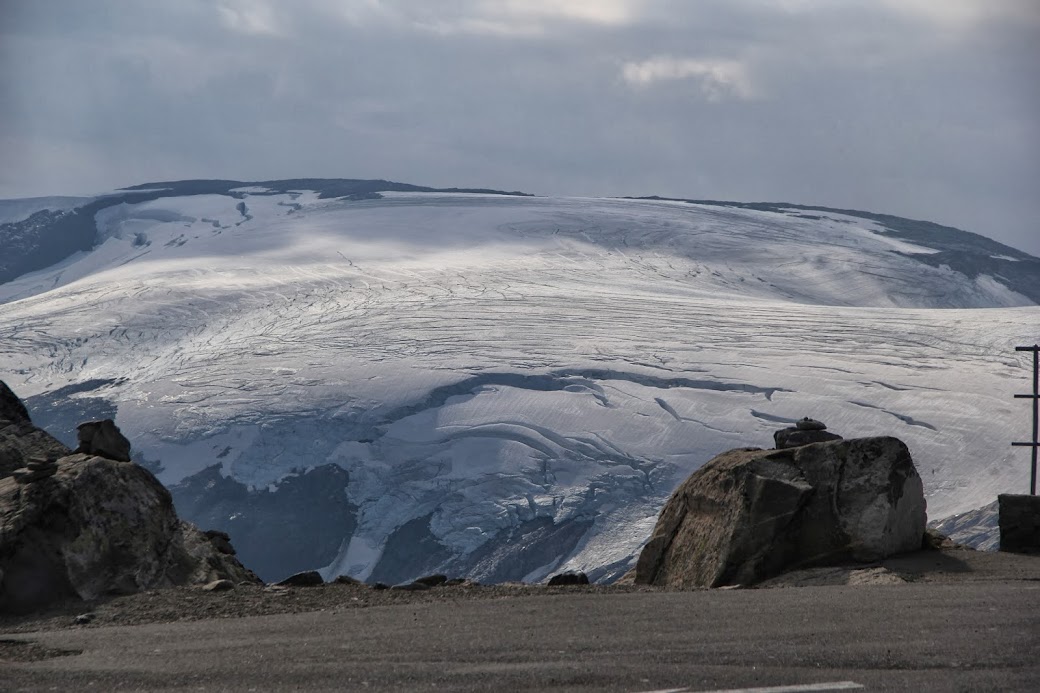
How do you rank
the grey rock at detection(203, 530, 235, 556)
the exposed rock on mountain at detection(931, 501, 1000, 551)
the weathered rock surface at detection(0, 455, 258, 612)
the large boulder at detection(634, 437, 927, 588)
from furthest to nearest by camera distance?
the exposed rock on mountain at detection(931, 501, 1000, 551)
the grey rock at detection(203, 530, 235, 556)
the large boulder at detection(634, 437, 927, 588)
the weathered rock surface at detection(0, 455, 258, 612)

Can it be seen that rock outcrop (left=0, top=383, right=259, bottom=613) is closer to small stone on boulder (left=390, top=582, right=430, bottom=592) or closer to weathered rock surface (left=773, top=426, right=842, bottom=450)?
small stone on boulder (left=390, top=582, right=430, bottom=592)

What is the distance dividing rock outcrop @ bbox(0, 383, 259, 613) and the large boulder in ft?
10.2

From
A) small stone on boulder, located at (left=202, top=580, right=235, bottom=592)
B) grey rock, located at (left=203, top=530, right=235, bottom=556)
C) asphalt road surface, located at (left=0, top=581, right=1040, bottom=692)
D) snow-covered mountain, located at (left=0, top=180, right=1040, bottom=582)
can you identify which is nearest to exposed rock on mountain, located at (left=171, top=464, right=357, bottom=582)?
snow-covered mountain, located at (left=0, top=180, right=1040, bottom=582)

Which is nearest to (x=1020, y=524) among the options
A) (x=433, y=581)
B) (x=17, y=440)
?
(x=433, y=581)

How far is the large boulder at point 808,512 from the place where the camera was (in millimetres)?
8391

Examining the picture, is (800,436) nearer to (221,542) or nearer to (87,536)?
(221,542)

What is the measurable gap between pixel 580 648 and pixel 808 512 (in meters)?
3.84

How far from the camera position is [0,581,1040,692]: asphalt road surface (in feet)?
15.1

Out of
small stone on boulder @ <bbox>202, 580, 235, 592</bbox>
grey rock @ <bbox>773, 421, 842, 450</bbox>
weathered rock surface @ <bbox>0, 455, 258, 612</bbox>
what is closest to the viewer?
weathered rock surface @ <bbox>0, 455, 258, 612</bbox>

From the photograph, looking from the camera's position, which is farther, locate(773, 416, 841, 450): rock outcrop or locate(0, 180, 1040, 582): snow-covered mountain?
locate(0, 180, 1040, 582): snow-covered mountain

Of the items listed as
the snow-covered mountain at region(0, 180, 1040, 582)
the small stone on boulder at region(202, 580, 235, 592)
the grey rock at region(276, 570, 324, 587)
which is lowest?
the snow-covered mountain at region(0, 180, 1040, 582)

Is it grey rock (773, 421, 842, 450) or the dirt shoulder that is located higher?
grey rock (773, 421, 842, 450)

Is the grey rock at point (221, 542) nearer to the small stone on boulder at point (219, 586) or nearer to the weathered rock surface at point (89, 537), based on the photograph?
the weathered rock surface at point (89, 537)

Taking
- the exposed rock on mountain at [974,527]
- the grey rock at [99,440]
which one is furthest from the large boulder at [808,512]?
the exposed rock on mountain at [974,527]
